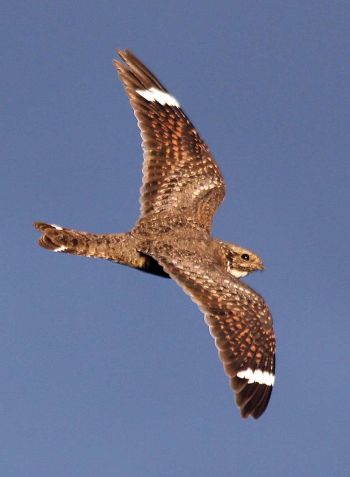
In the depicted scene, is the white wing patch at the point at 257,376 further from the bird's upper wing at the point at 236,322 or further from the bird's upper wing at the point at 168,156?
the bird's upper wing at the point at 168,156

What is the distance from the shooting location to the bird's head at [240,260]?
26859 millimetres

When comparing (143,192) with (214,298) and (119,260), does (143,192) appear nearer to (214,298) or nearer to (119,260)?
(119,260)

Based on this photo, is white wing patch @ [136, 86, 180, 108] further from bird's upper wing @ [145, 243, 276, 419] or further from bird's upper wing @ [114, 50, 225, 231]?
bird's upper wing @ [145, 243, 276, 419]

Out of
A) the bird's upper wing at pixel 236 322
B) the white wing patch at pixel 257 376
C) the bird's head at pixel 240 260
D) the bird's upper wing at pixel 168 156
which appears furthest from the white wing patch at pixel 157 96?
the white wing patch at pixel 257 376

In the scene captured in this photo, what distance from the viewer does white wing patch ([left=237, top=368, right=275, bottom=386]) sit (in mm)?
23016

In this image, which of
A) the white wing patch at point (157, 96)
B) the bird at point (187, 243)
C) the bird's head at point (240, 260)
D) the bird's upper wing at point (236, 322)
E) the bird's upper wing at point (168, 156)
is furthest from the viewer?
the white wing patch at point (157, 96)

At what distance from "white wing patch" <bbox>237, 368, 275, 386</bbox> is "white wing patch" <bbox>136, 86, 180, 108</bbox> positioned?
301 inches

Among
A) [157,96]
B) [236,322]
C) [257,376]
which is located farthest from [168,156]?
[257,376]

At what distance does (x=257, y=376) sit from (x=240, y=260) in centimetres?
432

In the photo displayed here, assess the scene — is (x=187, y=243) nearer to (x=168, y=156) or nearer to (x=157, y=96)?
(x=168, y=156)

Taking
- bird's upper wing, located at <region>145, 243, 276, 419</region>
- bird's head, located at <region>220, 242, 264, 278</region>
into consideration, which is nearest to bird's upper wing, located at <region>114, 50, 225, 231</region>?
bird's head, located at <region>220, 242, 264, 278</region>

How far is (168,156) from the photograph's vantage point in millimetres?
27781

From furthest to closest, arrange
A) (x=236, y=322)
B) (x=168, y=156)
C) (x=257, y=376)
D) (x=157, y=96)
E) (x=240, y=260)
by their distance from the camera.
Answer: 1. (x=157, y=96)
2. (x=168, y=156)
3. (x=240, y=260)
4. (x=236, y=322)
5. (x=257, y=376)

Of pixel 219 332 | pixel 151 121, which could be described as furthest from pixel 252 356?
pixel 151 121
